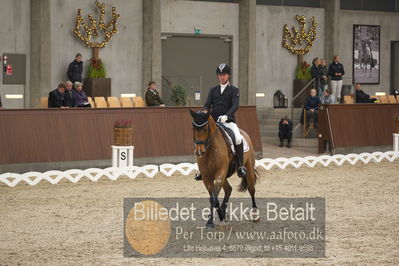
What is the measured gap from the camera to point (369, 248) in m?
8.85

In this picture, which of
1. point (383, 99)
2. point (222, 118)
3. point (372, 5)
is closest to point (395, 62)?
point (372, 5)

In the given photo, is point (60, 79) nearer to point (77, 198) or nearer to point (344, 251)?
point (77, 198)

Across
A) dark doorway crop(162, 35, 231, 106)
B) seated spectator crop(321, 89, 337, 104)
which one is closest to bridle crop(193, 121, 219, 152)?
seated spectator crop(321, 89, 337, 104)

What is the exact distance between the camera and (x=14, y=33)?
2388 cm

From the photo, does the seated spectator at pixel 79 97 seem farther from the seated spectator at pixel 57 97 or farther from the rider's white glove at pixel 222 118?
the rider's white glove at pixel 222 118

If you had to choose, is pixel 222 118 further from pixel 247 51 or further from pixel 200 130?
pixel 247 51

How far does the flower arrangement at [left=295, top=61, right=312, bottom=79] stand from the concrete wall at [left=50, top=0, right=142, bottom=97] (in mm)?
6870

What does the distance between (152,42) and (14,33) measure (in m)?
4.73

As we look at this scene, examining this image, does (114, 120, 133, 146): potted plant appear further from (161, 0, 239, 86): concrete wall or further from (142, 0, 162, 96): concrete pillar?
(161, 0, 239, 86): concrete wall

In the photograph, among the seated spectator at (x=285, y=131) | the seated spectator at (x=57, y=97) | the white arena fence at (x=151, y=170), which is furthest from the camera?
the seated spectator at (x=285, y=131)

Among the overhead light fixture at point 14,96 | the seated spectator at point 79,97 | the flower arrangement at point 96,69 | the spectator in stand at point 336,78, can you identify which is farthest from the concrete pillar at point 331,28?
the seated spectator at point 79,97

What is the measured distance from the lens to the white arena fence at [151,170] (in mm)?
14578

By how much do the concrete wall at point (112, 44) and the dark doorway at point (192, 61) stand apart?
1271 millimetres

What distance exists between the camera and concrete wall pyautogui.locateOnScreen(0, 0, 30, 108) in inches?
933
